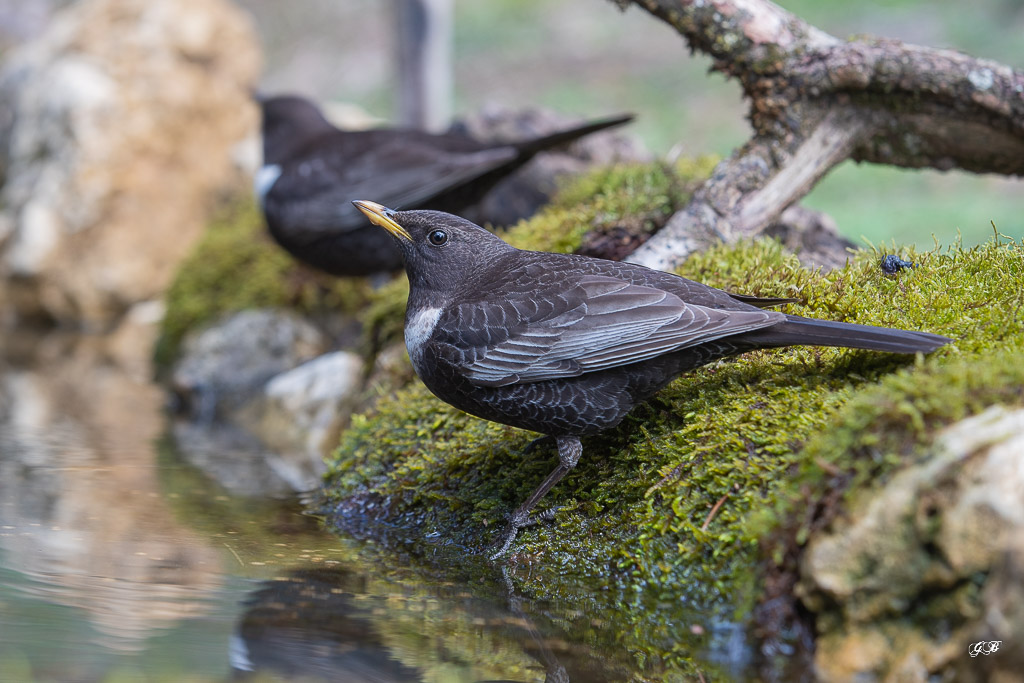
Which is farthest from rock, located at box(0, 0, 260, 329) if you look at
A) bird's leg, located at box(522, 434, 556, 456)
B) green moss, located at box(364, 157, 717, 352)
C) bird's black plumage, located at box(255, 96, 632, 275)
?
bird's leg, located at box(522, 434, 556, 456)

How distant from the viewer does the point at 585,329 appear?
3602mm

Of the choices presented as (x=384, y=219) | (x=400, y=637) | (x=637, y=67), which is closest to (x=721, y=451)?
(x=400, y=637)

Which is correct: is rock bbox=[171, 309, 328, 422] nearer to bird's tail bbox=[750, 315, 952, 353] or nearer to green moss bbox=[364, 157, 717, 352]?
green moss bbox=[364, 157, 717, 352]

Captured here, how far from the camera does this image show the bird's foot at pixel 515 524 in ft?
12.7

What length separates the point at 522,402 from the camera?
3.64 meters

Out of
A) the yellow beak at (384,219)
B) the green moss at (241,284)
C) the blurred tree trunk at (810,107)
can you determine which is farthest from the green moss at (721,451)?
the green moss at (241,284)

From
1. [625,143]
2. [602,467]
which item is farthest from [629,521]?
[625,143]

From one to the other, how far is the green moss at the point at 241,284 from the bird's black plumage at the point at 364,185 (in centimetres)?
86

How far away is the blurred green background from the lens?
13070 millimetres

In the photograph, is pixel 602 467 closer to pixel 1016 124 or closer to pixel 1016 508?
pixel 1016 508

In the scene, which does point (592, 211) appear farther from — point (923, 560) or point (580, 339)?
point (923, 560)

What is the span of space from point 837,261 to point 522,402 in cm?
267

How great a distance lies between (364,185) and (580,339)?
13.4ft

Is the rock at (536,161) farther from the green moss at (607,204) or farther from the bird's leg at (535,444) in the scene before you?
the bird's leg at (535,444)
